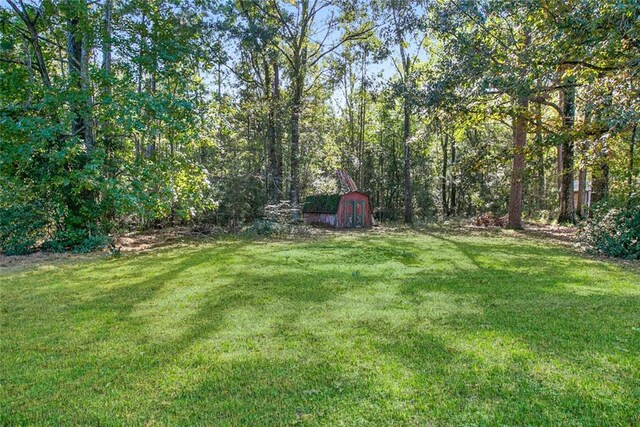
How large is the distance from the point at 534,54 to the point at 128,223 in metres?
13.4

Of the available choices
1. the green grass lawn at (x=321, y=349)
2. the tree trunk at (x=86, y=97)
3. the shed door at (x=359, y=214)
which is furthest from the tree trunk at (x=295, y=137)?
the green grass lawn at (x=321, y=349)

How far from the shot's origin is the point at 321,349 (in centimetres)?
315

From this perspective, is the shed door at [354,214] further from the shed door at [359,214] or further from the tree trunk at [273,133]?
the tree trunk at [273,133]

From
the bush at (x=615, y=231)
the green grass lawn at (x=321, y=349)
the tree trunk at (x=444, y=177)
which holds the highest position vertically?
the tree trunk at (x=444, y=177)

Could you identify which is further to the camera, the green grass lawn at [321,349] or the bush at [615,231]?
the bush at [615,231]

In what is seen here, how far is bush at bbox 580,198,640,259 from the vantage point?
330 inches

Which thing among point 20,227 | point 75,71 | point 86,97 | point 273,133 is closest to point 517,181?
point 273,133

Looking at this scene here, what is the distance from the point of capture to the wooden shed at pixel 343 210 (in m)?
17.4

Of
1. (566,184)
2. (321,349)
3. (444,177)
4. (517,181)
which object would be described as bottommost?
(321,349)

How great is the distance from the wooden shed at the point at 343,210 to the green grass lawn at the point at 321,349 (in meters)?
11.1

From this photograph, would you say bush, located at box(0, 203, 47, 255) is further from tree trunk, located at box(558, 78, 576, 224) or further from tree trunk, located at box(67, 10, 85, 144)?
tree trunk, located at box(558, 78, 576, 224)

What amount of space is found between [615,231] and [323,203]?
39.0 ft

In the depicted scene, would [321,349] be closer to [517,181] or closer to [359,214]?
[517,181]

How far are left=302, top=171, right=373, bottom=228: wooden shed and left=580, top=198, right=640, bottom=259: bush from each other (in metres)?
9.53
